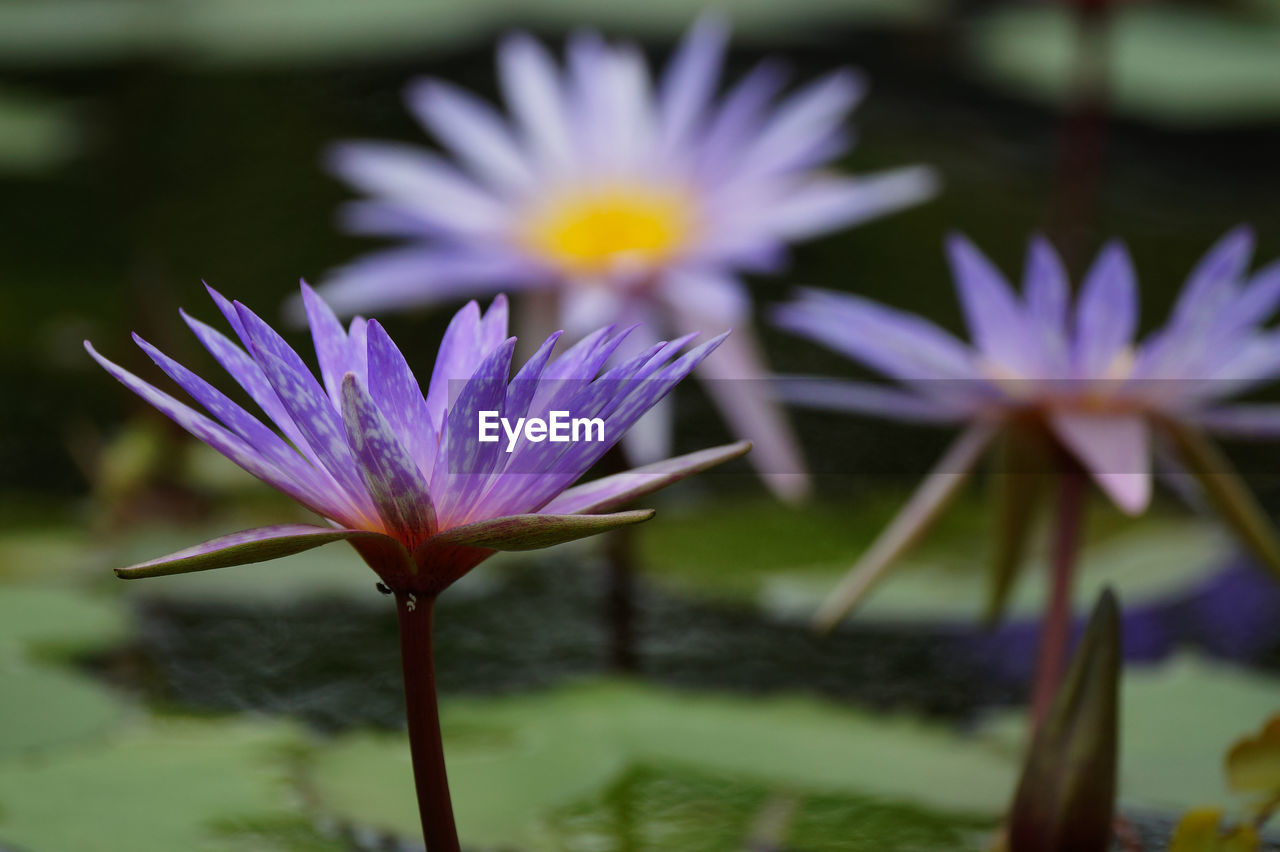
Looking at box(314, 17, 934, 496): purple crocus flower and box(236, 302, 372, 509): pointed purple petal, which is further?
box(314, 17, 934, 496): purple crocus flower

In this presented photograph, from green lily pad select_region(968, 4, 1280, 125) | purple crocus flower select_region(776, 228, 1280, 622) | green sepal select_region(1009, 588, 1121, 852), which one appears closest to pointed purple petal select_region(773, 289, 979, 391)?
purple crocus flower select_region(776, 228, 1280, 622)

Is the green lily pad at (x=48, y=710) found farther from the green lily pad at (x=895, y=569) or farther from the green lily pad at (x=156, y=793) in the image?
the green lily pad at (x=895, y=569)

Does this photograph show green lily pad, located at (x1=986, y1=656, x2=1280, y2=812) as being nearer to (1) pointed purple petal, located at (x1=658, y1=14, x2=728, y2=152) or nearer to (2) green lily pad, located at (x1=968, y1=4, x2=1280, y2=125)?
(1) pointed purple petal, located at (x1=658, y1=14, x2=728, y2=152)

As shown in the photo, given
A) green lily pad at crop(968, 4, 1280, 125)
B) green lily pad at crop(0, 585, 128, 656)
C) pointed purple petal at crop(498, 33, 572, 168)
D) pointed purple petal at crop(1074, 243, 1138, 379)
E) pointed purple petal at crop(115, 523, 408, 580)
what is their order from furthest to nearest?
1. green lily pad at crop(968, 4, 1280, 125)
2. pointed purple petal at crop(498, 33, 572, 168)
3. green lily pad at crop(0, 585, 128, 656)
4. pointed purple petal at crop(1074, 243, 1138, 379)
5. pointed purple petal at crop(115, 523, 408, 580)

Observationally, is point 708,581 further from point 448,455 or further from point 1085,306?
point 448,455

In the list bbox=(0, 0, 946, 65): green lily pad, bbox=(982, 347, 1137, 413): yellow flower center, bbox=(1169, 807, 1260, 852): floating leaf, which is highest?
bbox=(0, 0, 946, 65): green lily pad

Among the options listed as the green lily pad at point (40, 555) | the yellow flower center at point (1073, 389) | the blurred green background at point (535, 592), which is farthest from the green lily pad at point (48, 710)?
the yellow flower center at point (1073, 389)

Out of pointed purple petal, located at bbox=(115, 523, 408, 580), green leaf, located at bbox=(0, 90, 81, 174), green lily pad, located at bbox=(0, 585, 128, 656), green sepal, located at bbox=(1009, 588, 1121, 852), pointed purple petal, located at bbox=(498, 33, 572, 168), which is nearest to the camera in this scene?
pointed purple petal, located at bbox=(115, 523, 408, 580)
